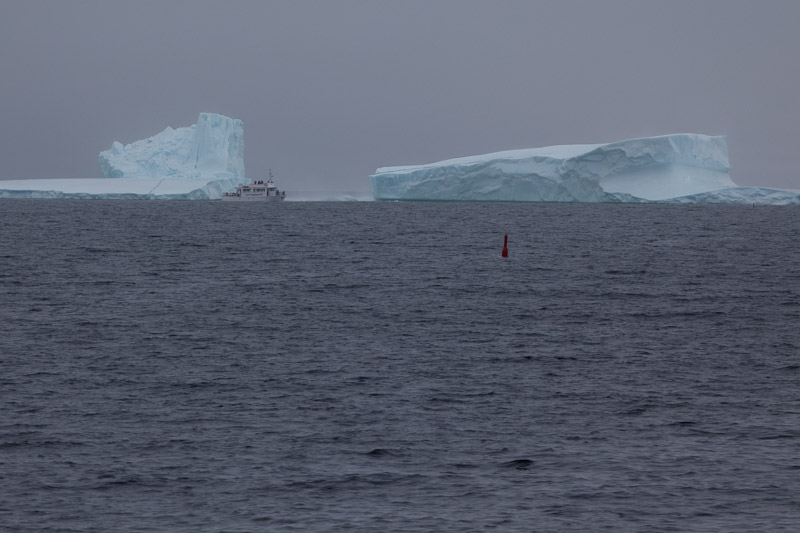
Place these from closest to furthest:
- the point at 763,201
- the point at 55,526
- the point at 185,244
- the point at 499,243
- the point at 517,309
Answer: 1. the point at 55,526
2. the point at 517,309
3. the point at 185,244
4. the point at 499,243
5. the point at 763,201

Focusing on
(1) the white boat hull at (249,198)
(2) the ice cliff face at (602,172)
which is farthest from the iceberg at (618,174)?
(1) the white boat hull at (249,198)

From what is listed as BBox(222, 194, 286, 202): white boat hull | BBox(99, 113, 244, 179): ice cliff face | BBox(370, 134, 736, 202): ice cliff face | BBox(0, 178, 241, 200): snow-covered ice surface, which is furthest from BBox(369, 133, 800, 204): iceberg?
BBox(222, 194, 286, 202): white boat hull

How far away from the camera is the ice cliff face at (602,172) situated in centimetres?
6988

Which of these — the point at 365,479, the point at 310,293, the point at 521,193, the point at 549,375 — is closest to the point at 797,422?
the point at 549,375

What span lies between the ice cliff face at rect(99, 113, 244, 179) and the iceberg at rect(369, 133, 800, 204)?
72.2 ft

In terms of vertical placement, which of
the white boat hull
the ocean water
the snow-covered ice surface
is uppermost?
the snow-covered ice surface

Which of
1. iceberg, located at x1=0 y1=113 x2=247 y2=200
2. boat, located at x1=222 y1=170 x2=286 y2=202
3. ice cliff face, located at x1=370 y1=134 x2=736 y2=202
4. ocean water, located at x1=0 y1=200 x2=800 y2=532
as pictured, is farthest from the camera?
boat, located at x1=222 y1=170 x2=286 y2=202

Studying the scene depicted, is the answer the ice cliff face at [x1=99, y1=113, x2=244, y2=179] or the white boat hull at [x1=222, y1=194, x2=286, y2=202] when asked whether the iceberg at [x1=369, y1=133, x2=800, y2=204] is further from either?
the white boat hull at [x1=222, y1=194, x2=286, y2=202]

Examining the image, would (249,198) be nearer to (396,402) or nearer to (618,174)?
(618,174)

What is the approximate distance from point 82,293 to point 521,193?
176ft

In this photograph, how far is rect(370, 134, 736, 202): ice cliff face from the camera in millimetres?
69875

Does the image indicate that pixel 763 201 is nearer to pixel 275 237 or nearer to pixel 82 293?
pixel 275 237

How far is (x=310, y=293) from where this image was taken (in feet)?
82.0

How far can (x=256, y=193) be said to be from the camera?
96.3m
